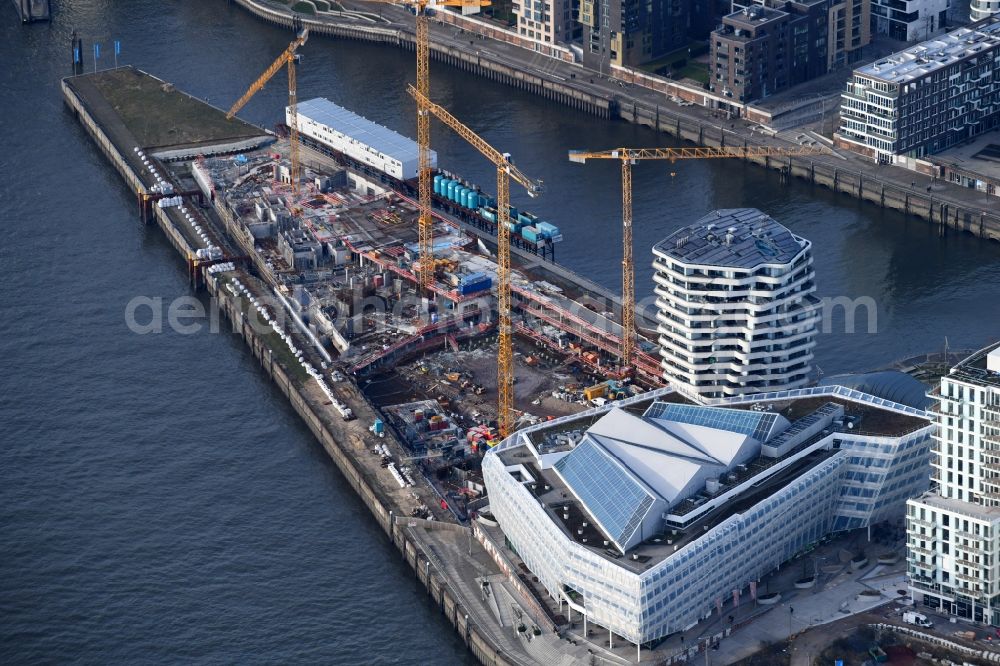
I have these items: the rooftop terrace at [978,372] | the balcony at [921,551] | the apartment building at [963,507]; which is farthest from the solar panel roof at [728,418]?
the rooftop terrace at [978,372]

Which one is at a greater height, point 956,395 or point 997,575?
point 956,395

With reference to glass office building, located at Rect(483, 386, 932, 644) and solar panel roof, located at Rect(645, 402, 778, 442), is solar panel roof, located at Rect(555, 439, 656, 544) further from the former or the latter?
solar panel roof, located at Rect(645, 402, 778, 442)

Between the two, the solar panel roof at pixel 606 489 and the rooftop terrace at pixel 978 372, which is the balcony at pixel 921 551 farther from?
the solar panel roof at pixel 606 489

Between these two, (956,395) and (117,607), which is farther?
(117,607)

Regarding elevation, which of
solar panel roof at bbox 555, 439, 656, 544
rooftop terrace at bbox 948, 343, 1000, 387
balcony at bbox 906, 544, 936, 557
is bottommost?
balcony at bbox 906, 544, 936, 557

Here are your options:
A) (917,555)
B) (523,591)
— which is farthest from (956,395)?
(523,591)

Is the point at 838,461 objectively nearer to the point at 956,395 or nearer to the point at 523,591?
the point at 956,395

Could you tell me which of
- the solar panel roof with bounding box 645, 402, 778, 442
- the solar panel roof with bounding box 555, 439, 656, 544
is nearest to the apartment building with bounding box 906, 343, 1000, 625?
the solar panel roof with bounding box 645, 402, 778, 442

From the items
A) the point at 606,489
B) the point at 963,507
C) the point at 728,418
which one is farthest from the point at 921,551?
the point at 606,489

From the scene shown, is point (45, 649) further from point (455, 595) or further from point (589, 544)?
point (589, 544)
